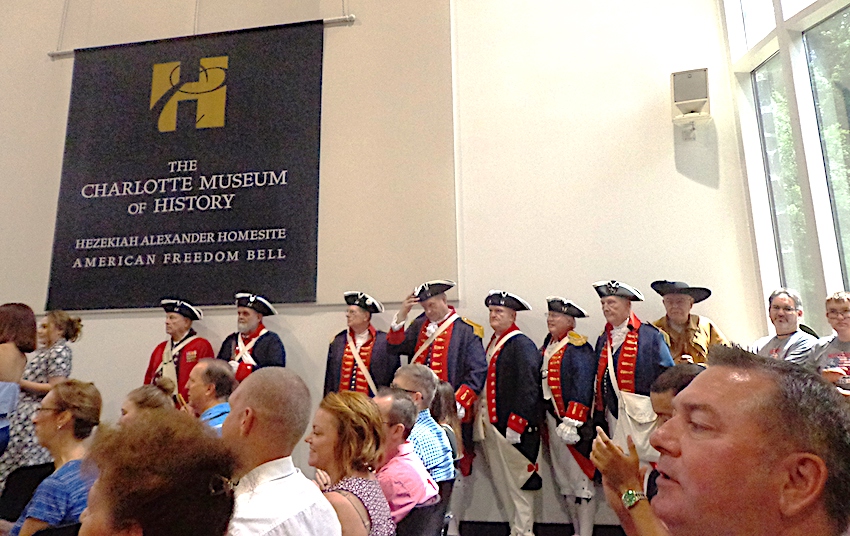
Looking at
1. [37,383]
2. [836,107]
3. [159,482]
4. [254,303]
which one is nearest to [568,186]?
[836,107]

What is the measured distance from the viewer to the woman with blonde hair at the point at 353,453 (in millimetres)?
1992

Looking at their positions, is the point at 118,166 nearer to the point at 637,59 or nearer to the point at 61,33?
the point at 61,33

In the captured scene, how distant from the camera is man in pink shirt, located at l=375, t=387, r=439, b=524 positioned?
2365 mm

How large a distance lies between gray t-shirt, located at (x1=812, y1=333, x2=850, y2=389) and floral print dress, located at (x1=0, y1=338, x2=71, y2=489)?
13.3 ft

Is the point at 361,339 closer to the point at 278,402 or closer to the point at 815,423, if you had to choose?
the point at 278,402

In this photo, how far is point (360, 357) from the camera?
17.6ft

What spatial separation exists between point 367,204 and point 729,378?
520 cm

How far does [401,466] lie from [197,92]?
5.49 meters

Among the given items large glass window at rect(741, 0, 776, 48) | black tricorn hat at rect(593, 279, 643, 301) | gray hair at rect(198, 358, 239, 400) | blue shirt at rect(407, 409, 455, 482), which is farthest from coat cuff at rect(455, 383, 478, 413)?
large glass window at rect(741, 0, 776, 48)

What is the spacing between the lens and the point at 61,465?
2373mm

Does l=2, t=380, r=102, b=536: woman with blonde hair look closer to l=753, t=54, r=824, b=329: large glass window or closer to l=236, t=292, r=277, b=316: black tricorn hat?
l=236, t=292, r=277, b=316: black tricorn hat

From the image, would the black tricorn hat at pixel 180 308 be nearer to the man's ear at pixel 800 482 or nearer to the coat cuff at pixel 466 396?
the coat cuff at pixel 466 396

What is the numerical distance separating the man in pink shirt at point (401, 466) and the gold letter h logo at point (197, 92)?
16.0ft

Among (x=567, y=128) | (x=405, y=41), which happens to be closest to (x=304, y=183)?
(x=405, y=41)
